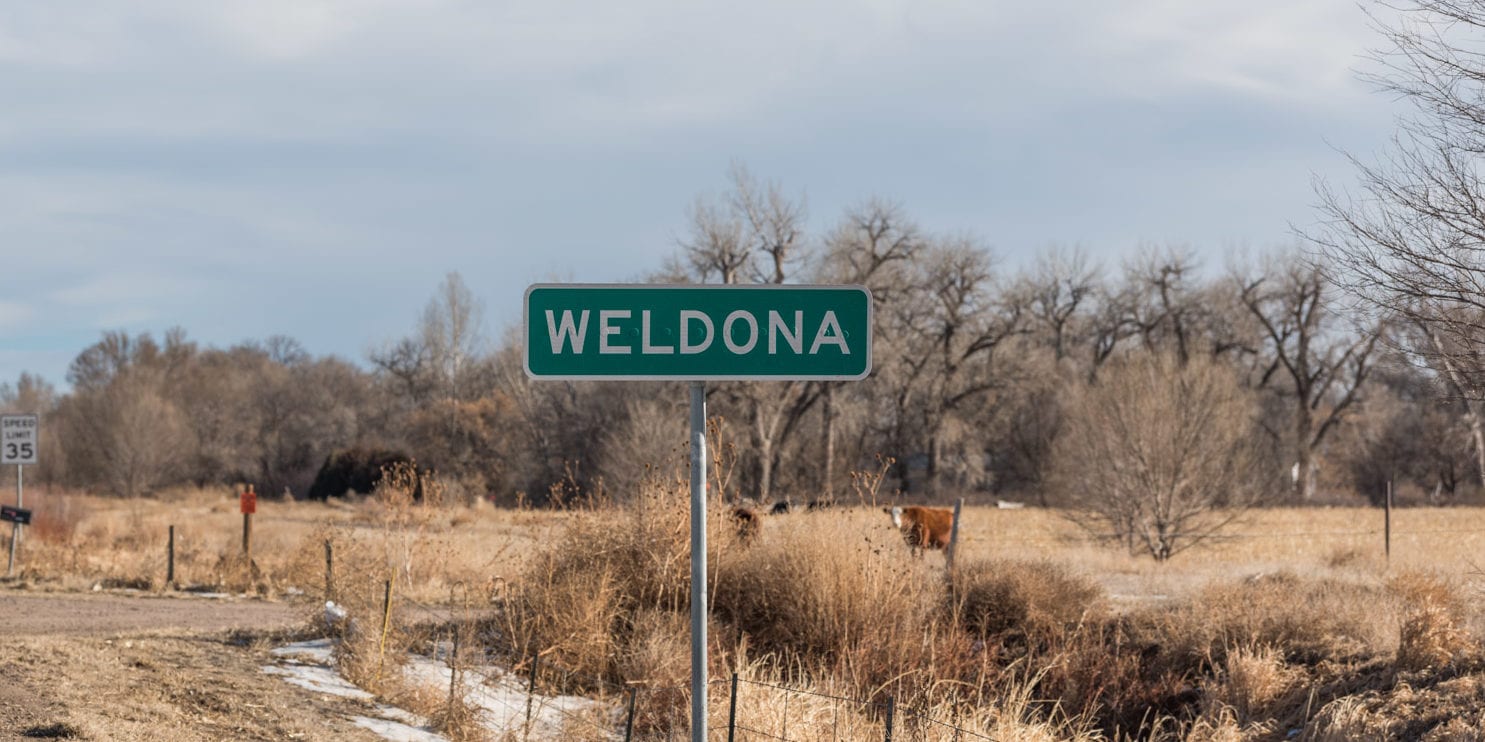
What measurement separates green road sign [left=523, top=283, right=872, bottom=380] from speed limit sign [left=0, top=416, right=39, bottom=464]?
70.9 feet

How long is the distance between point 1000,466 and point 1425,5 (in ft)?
170

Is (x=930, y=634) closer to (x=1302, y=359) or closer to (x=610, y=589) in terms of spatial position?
(x=610, y=589)

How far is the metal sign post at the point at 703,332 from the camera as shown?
4.30 m

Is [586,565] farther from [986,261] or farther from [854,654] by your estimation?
[986,261]

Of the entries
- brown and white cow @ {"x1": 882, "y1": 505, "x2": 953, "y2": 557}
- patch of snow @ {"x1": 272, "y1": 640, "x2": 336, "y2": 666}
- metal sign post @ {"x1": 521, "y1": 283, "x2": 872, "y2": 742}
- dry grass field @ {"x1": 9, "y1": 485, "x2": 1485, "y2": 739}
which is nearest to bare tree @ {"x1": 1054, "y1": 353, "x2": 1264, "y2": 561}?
brown and white cow @ {"x1": 882, "y1": 505, "x2": 953, "y2": 557}

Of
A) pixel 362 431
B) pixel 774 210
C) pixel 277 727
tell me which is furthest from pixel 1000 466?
pixel 277 727

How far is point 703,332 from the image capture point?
4.34 m

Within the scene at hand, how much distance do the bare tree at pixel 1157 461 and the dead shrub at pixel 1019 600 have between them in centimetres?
1134

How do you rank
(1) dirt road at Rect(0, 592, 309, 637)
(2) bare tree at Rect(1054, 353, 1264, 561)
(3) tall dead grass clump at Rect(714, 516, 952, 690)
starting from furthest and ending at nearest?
(2) bare tree at Rect(1054, 353, 1264, 561) → (1) dirt road at Rect(0, 592, 309, 637) → (3) tall dead grass clump at Rect(714, 516, 952, 690)

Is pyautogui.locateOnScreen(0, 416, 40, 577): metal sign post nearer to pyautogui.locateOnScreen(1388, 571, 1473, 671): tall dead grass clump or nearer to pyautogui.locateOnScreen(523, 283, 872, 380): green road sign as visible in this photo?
pyautogui.locateOnScreen(1388, 571, 1473, 671): tall dead grass clump

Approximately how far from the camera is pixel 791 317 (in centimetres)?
435

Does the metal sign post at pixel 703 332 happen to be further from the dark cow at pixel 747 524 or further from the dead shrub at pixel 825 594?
the dark cow at pixel 747 524

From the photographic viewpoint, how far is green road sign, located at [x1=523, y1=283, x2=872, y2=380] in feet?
14.1

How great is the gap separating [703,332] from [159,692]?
585 cm
